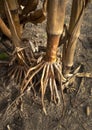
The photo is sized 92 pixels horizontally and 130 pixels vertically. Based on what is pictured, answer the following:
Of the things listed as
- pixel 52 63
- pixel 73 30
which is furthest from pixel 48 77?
pixel 73 30

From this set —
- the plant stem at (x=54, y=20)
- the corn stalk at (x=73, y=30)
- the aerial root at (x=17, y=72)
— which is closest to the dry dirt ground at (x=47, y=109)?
the aerial root at (x=17, y=72)

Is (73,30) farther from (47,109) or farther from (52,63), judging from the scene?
(47,109)

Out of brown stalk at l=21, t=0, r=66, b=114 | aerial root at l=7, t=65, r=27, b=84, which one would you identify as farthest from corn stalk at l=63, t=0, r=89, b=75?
aerial root at l=7, t=65, r=27, b=84

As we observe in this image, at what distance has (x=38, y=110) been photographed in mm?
1403

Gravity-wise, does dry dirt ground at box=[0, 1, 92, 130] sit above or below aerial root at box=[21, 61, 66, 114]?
below

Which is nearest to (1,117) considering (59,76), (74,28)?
(59,76)

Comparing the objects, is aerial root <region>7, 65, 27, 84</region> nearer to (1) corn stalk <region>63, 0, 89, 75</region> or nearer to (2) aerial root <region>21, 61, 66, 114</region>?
(2) aerial root <region>21, 61, 66, 114</region>

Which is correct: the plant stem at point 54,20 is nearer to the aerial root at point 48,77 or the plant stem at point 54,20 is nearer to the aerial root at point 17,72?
the aerial root at point 48,77

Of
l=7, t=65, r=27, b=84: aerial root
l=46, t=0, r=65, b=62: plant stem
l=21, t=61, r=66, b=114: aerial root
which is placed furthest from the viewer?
l=7, t=65, r=27, b=84: aerial root

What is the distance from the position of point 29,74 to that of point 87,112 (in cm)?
32

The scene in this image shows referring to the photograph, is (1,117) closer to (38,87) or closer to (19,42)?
(38,87)

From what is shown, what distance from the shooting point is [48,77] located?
1.37 m

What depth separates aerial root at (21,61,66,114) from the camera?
133 cm

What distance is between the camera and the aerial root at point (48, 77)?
133 cm
